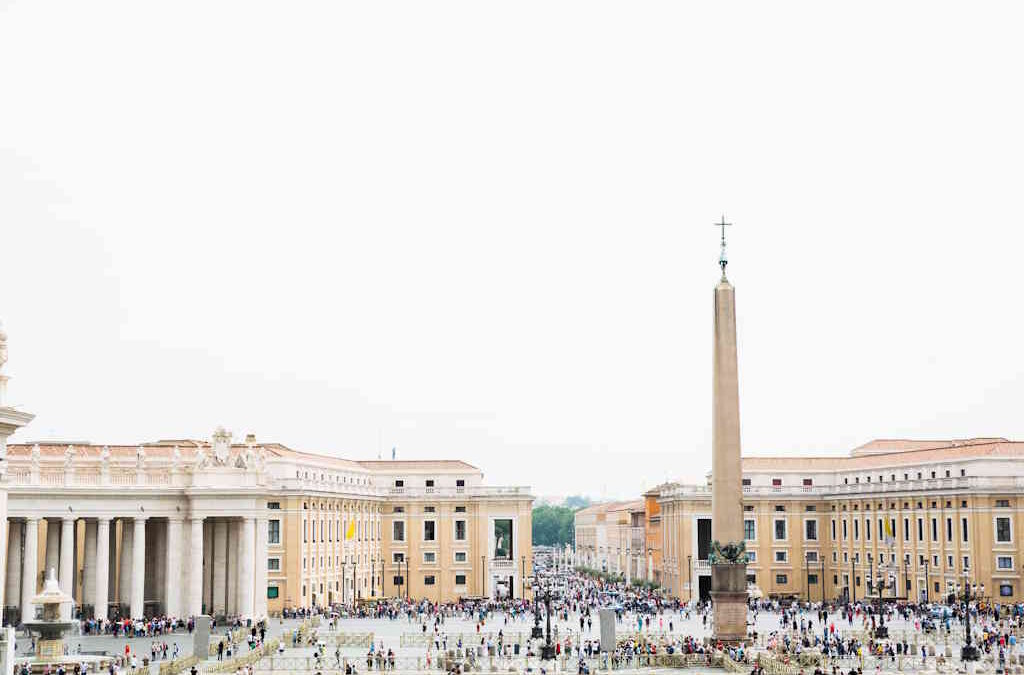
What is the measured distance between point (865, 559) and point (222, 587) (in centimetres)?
3944

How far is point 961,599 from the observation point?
7419 centimetres

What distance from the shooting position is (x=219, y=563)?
69562 millimetres

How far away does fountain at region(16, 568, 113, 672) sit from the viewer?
44531mm

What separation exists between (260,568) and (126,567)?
619 centimetres

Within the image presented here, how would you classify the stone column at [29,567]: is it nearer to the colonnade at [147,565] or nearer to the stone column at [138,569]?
the colonnade at [147,565]

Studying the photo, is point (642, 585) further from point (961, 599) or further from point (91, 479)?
point (91, 479)

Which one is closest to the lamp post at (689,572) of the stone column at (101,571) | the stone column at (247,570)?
the stone column at (247,570)

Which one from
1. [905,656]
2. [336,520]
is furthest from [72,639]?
[905,656]

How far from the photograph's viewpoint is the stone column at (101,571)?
211 ft

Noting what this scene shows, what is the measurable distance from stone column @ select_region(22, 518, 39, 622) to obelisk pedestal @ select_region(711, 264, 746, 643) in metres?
30.6

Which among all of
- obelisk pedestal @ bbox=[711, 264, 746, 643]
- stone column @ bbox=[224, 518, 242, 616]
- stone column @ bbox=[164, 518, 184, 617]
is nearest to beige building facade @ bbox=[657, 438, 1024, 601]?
obelisk pedestal @ bbox=[711, 264, 746, 643]

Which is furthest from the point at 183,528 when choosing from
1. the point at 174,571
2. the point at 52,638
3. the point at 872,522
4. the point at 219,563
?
the point at 872,522

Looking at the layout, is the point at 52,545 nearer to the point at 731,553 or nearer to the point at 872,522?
the point at 731,553

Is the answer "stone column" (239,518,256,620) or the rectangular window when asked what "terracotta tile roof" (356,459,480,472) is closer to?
"stone column" (239,518,256,620)
